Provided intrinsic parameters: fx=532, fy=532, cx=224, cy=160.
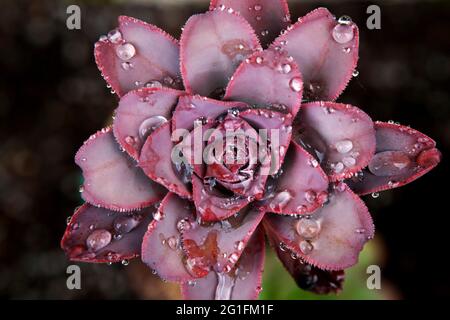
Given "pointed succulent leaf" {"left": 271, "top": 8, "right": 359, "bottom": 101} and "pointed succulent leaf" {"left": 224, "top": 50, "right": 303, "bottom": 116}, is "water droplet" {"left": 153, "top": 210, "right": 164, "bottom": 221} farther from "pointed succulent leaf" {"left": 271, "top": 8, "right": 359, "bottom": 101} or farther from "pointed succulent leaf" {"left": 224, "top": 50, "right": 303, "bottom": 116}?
"pointed succulent leaf" {"left": 271, "top": 8, "right": 359, "bottom": 101}

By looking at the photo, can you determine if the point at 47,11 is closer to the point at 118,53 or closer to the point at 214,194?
the point at 118,53

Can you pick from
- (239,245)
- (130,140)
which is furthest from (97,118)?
(239,245)

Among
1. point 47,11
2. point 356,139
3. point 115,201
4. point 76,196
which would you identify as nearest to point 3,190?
point 76,196

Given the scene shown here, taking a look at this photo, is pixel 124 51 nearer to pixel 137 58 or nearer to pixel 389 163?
pixel 137 58

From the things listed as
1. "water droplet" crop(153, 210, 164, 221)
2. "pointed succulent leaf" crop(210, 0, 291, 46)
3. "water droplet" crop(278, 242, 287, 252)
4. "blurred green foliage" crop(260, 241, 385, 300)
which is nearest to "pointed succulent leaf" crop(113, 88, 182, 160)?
"water droplet" crop(153, 210, 164, 221)

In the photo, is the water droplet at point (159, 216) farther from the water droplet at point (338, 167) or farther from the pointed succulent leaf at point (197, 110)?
the water droplet at point (338, 167)

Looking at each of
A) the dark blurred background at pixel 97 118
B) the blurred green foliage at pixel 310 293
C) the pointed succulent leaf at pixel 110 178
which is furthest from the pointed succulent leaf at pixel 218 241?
the dark blurred background at pixel 97 118
